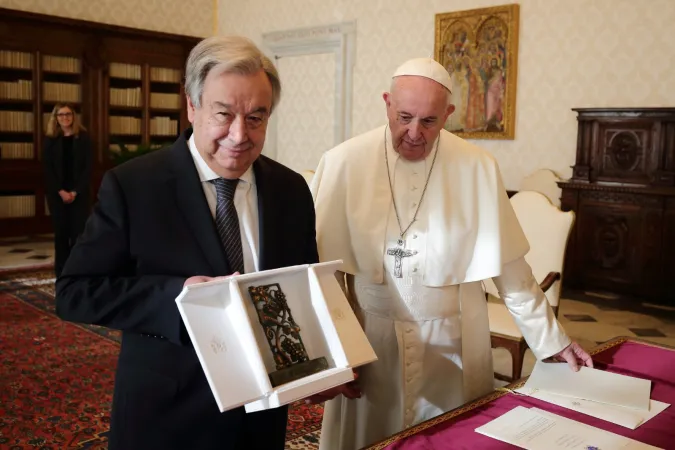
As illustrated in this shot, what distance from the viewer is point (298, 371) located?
135 cm

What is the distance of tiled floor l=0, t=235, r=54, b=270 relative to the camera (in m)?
7.56


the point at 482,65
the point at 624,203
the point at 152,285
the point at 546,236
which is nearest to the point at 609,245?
the point at 624,203

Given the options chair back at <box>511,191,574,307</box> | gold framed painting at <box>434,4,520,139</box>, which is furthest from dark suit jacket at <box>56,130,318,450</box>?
gold framed painting at <box>434,4,520,139</box>

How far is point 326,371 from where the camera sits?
1385 millimetres

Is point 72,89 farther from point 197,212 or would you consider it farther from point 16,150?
point 197,212

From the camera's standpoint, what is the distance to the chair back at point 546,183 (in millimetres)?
7094

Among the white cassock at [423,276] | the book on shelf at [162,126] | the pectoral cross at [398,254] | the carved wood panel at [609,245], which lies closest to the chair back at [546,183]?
the carved wood panel at [609,245]

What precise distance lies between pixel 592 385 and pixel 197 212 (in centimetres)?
119

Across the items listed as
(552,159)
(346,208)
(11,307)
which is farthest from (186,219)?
(552,159)

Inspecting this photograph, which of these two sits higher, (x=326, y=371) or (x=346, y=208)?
(x=346, y=208)

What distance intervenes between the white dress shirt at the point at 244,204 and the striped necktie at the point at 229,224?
15mm

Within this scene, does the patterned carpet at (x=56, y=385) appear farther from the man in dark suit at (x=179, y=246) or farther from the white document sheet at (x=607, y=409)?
the man in dark suit at (x=179, y=246)

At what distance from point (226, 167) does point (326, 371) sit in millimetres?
489

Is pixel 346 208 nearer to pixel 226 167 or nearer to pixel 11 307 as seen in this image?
pixel 226 167
